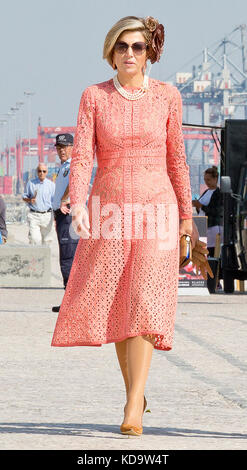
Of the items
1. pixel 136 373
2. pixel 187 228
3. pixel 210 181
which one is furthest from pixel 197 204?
pixel 136 373

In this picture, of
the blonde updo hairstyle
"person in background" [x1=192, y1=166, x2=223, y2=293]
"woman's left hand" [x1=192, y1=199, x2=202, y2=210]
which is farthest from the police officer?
the blonde updo hairstyle

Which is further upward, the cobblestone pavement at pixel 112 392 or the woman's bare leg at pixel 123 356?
the woman's bare leg at pixel 123 356

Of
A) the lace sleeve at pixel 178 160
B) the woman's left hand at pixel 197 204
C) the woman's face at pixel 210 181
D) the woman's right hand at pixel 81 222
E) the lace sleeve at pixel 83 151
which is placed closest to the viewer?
the woman's right hand at pixel 81 222

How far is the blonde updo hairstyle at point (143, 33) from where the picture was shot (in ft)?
20.5

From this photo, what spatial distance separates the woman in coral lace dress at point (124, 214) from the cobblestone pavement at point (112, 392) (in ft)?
1.41

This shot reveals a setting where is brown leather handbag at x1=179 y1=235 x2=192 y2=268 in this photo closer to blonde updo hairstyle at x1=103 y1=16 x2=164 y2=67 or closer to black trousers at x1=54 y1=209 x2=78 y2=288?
blonde updo hairstyle at x1=103 y1=16 x2=164 y2=67

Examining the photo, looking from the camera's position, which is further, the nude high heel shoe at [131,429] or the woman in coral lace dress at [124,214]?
the woman in coral lace dress at [124,214]

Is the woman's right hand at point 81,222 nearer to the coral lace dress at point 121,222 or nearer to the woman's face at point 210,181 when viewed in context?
the coral lace dress at point 121,222

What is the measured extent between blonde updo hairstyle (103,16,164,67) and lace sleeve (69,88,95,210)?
0.23m

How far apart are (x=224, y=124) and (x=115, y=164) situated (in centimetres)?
1275

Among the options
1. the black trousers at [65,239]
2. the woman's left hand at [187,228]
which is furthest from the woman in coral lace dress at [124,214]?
the black trousers at [65,239]

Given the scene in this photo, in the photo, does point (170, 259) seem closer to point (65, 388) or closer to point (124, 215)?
point (124, 215)

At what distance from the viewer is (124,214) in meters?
6.23
